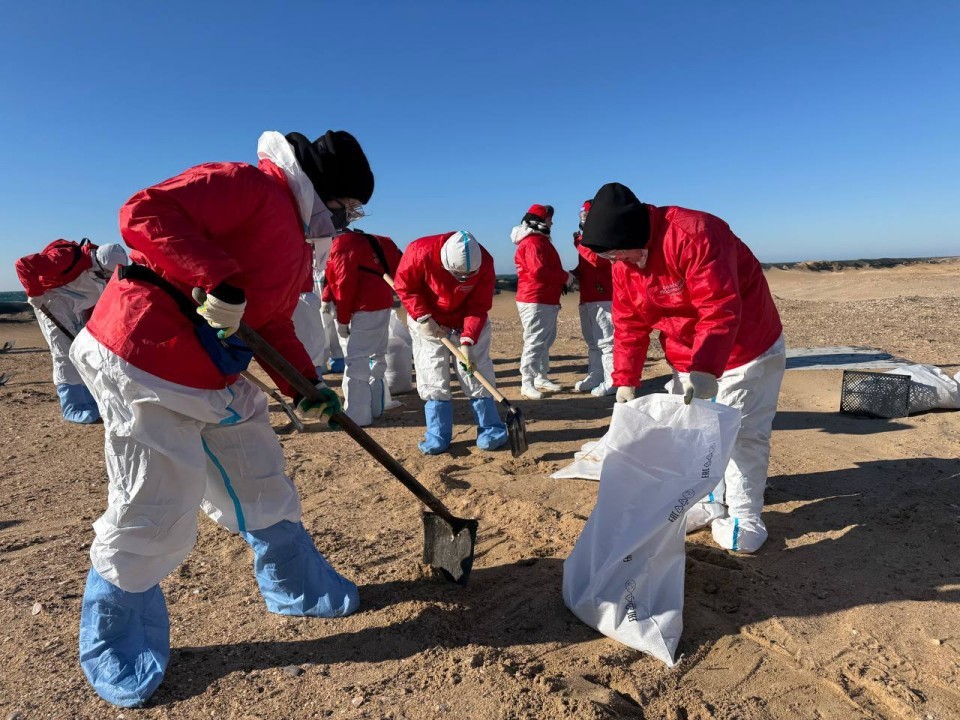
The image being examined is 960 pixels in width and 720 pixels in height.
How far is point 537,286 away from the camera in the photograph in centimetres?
689

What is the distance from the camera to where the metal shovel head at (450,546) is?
9.27 ft

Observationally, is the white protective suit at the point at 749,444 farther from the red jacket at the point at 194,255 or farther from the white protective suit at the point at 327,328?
the white protective suit at the point at 327,328

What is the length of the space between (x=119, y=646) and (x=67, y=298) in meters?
5.26

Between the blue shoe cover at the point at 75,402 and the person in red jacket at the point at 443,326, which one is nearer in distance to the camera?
the person in red jacket at the point at 443,326

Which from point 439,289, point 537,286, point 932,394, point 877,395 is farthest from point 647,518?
point 537,286

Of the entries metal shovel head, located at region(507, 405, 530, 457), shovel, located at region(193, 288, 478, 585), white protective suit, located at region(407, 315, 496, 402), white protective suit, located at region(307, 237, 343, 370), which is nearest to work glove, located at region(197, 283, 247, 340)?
shovel, located at region(193, 288, 478, 585)

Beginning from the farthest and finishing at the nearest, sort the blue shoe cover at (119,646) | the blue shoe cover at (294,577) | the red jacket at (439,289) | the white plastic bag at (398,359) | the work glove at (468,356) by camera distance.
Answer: the white plastic bag at (398,359), the red jacket at (439,289), the work glove at (468,356), the blue shoe cover at (294,577), the blue shoe cover at (119,646)

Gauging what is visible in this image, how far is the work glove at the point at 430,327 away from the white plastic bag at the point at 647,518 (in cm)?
253

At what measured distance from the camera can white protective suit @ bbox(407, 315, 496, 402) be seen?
5.04m

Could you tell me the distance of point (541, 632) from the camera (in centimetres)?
253

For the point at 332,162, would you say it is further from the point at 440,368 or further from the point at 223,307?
the point at 440,368

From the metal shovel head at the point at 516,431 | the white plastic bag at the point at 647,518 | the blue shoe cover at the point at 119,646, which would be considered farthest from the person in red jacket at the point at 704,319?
the blue shoe cover at the point at 119,646

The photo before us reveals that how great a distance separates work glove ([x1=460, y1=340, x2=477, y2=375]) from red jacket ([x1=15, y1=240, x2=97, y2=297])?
4187mm

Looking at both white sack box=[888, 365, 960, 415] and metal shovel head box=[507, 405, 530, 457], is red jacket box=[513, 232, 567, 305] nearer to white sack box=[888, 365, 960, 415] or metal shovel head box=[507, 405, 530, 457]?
metal shovel head box=[507, 405, 530, 457]
